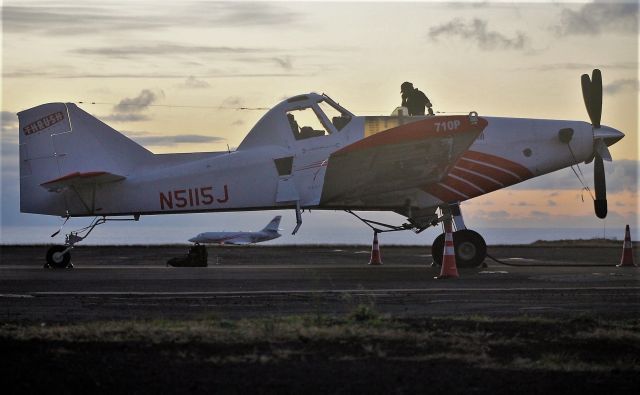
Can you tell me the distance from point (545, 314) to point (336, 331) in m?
3.54

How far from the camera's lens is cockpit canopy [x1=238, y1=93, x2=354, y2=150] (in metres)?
24.0

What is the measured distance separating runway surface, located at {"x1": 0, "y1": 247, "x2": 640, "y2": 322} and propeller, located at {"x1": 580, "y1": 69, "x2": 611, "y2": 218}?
1627mm

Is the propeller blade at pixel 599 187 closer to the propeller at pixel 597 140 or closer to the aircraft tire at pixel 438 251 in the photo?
the propeller at pixel 597 140

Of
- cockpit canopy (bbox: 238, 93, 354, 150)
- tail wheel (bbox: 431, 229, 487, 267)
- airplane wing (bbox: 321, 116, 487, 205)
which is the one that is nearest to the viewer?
tail wheel (bbox: 431, 229, 487, 267)

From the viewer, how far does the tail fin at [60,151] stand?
25.1 m

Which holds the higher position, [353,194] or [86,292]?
[353,194]

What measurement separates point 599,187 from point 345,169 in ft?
19.4

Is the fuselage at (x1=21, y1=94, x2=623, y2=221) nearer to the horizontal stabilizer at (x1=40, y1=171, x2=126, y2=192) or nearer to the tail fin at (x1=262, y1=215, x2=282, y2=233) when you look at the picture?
the horizontal stabilizer at (x1=40, y1=171, x2=126, y2=192)

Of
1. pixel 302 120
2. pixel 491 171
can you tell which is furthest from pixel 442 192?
pixel 302 120

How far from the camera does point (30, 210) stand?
2533 cm

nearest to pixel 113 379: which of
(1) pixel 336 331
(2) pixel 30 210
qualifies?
(1) pixel 336 331

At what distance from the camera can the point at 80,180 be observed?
24.4 metres

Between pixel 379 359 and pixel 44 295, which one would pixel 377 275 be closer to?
pixel 44 295

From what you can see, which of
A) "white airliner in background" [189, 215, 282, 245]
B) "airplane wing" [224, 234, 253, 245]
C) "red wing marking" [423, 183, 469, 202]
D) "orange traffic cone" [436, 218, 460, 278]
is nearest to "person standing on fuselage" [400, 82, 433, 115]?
"red wing marking" [423, 183, 469, 202]
